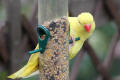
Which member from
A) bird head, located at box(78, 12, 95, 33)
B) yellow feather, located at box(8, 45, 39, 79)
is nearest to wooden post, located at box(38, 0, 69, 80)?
yellow feather, located at box(8, 45, 39, 79)

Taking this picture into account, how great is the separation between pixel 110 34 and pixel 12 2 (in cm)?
284

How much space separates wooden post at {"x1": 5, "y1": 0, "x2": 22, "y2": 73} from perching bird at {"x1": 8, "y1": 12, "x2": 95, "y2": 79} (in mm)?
716

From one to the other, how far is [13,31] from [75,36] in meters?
0.79

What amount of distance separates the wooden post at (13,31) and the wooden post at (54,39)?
791mm

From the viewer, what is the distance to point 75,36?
2264 millimetres

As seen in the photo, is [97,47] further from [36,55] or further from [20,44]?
[36,55]

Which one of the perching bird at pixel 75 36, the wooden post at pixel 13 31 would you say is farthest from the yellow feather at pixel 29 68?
the wooden post at pixel 13 31

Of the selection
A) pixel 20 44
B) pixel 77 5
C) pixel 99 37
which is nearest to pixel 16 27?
pixel 20 44

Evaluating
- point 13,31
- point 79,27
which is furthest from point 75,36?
point 13,31

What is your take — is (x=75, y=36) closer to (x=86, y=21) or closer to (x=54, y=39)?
(x=86, y=21)

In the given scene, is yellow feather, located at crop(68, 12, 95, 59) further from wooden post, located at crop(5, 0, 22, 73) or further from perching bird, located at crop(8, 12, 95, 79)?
wooden post, located at crop(5, 0, 22, 73)

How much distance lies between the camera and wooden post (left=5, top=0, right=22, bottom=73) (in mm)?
2764

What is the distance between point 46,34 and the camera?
198 centimetres

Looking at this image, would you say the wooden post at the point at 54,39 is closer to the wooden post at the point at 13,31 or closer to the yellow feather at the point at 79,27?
the yellow feather at the point at 79,27
